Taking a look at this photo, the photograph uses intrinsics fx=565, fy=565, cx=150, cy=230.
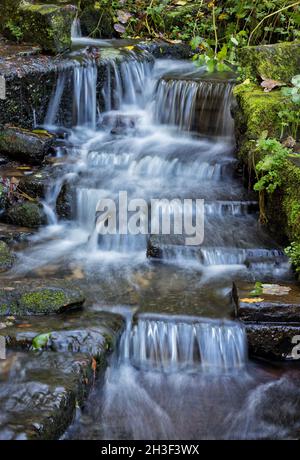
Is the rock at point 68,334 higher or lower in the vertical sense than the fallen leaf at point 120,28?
lower

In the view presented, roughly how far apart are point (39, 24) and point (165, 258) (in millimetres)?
4992

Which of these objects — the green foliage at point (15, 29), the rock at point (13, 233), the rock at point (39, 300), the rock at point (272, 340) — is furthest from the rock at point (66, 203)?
the green foliage at point (15, 29)

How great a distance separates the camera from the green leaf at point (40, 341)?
14.0 feet

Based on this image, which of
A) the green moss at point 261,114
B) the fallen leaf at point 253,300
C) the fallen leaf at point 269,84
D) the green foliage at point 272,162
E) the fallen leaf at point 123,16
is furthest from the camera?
the fallen leaf at point 123,16

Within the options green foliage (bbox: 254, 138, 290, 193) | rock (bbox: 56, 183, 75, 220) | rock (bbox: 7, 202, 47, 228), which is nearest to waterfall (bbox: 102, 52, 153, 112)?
rock (bbox: 56, 183, 75, 220)

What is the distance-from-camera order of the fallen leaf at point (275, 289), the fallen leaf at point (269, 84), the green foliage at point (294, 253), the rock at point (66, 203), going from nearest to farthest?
1. the fallen leaf at point (275, 289)
2. the green foliage at point (294, 253)
3. the rock at point (66, 203)
4. the fallen leaf at point (269, 84)

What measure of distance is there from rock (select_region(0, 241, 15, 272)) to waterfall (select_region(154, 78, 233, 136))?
151 inches

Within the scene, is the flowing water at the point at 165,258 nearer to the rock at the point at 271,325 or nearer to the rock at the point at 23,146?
the rock at the point at 271,325

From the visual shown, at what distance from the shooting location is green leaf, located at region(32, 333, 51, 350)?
14.0 ft

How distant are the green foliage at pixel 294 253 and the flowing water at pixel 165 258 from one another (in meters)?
0.14

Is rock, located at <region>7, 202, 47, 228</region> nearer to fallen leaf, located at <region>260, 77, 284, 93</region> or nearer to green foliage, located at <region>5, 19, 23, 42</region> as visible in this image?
fallen leaf, located at <region>260, 77, 284, 93</region>

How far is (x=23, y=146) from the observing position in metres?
7.69

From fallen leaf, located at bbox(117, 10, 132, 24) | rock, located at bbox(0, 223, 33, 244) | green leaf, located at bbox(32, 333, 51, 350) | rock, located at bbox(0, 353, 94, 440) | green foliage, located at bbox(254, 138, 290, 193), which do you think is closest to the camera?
rock, located at bbox(0, 353, 94, 440)

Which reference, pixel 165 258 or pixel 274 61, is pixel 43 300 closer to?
pixel 165 258
